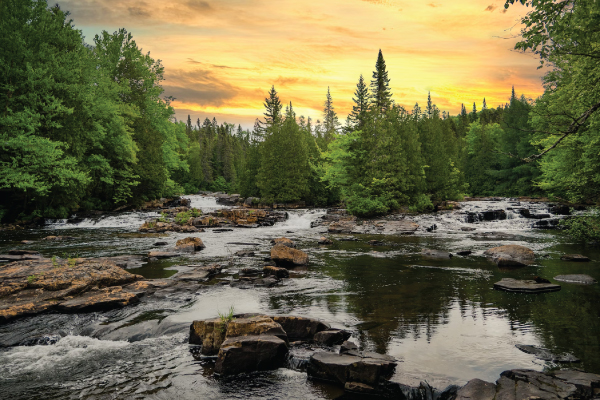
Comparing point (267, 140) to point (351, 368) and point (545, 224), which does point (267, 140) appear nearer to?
point (545, 224)

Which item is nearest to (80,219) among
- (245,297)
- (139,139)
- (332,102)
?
(139,139)

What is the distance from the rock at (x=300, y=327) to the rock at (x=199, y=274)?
18.4 ft

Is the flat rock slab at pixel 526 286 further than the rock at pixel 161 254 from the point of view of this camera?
No

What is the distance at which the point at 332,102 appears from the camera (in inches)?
4267

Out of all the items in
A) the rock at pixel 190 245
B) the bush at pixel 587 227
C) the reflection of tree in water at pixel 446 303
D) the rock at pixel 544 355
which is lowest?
the reflection of tree in water at pixel 446 303

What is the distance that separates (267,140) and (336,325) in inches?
1624

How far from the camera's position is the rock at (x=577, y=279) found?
35.5ft

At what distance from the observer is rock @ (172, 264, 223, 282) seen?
11.9 metres

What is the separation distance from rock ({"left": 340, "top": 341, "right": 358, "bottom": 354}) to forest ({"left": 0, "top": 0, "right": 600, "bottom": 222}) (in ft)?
19.9

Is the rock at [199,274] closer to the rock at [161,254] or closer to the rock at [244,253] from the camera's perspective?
the rock at [244,253]

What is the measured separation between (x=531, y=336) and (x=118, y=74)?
4606 cm

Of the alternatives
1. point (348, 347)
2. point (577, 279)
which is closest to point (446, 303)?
point (348, 347)

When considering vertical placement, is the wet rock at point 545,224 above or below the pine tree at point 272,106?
below

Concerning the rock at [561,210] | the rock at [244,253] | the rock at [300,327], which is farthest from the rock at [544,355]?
the rock at [561,210]
